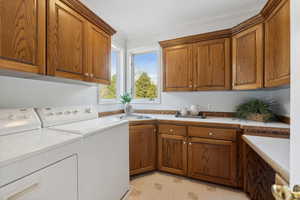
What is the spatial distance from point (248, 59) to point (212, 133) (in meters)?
1.11

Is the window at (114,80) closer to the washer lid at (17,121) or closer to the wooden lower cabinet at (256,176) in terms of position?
the washer lid at (17,121)

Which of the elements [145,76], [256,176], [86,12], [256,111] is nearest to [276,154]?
[256,176]

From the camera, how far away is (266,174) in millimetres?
1461

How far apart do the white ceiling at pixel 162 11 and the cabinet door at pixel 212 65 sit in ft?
1.68

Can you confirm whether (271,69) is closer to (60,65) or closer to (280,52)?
(280,52)

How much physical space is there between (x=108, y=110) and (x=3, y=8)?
1.82 m

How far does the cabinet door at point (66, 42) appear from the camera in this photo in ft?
4.06

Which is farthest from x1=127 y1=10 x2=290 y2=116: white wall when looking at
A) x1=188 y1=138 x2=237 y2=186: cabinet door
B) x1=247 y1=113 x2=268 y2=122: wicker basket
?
x1=188 y1=138 x2=237 y2=186: cabinet door

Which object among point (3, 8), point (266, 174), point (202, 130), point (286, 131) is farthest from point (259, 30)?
point (3, 8)

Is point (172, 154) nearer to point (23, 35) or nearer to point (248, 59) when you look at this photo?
point (248, 59)

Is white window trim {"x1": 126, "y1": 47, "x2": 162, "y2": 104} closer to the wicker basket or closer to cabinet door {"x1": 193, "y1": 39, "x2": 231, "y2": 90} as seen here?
cabinet door {"x1": 193, "y1": 39, "x2": 231, "y2": 90}

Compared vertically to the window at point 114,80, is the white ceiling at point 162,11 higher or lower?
higher
